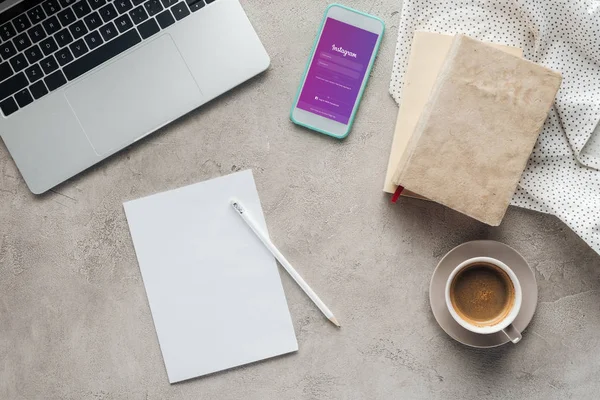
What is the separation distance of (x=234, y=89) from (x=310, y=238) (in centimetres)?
22

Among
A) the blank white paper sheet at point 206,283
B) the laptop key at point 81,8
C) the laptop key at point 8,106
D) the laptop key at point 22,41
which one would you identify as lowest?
the blank white paper sheet at point 206,283

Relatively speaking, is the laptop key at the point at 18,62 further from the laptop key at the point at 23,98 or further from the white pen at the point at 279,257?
the white pen at the point at 279,257

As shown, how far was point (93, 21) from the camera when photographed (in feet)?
2.45

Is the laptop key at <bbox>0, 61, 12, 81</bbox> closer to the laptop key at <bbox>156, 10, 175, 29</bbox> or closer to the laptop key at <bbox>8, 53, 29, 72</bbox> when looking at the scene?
the laptop key at <bbox>8, 53, 29, 72</bbox>

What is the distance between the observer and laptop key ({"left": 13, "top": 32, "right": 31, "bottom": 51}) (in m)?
0.75

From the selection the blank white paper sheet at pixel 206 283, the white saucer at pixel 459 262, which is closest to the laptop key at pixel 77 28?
the blank white paper sheet at pixel 206 283

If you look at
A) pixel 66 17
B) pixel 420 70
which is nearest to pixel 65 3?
pixel 66 17

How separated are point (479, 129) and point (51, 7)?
1.82 feet

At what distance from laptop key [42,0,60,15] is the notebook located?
45cm

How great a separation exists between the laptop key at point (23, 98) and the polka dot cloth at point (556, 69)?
0.47 metres

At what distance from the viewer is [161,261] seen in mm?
796

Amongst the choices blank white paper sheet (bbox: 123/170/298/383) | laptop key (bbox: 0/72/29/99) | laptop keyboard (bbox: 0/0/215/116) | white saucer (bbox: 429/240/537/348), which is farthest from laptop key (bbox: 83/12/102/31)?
white saucer (bbox: 429/240/537/348)

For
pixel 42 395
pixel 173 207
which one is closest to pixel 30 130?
A: pixel 173 207

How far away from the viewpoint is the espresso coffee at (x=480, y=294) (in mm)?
774
